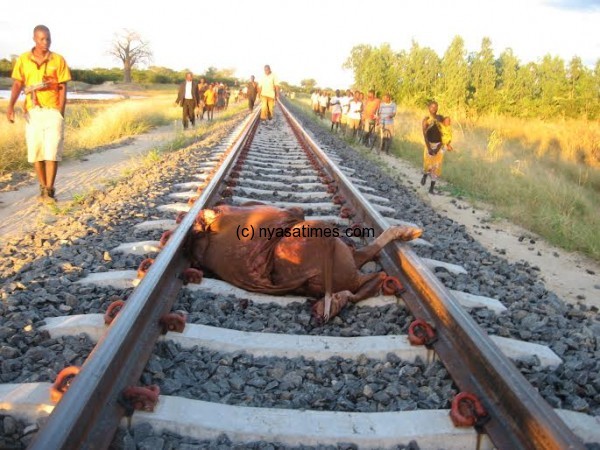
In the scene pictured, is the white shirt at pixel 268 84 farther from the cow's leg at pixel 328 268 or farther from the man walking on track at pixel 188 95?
the cow's leg at pixel 328 268

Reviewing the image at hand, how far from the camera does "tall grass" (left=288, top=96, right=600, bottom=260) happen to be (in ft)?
20.8

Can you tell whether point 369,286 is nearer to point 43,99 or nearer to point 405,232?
point 405,232

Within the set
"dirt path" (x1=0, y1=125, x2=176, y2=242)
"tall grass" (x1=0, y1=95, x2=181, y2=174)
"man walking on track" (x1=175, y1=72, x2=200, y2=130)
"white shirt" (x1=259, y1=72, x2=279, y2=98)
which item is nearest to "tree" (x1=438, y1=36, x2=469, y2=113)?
"white shirt" (x1=259, y1=72, x2=279, y2=98)

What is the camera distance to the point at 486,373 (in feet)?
7.08

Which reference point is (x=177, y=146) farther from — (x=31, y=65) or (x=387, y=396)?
(x=387, y=396)

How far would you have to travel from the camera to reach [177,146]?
1112 cm

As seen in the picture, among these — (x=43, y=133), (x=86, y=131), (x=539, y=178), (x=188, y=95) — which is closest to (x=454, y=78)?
(x=188, y=95)

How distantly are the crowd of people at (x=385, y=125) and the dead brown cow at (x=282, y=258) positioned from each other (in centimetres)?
557

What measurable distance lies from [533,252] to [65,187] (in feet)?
20.2

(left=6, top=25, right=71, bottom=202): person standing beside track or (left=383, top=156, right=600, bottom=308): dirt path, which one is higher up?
(left=6, top=25, right=71, bottom=202): person standing beside track

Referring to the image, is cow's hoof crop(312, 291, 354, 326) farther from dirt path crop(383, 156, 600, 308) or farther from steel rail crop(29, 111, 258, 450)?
dirt path crop(383, 156, 600, 308)

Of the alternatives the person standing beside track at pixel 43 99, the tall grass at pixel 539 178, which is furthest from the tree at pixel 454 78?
the person standing beside track at pixel 43 99

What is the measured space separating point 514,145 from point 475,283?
54.9 feet

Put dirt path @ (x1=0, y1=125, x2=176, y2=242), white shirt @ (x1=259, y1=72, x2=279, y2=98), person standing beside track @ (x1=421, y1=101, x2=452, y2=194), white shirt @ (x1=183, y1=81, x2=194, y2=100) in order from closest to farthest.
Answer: dirt path @ (x1=0, y1=125, x2=176, y2=242), person standing beside track @ (x1=421, y1=101, x2=452, y2=194), white shirt @ (x1=259, y1=72, x2=279, y2=98), white shirt @ (x1=183, y1=81, x2=194, y2=100)
